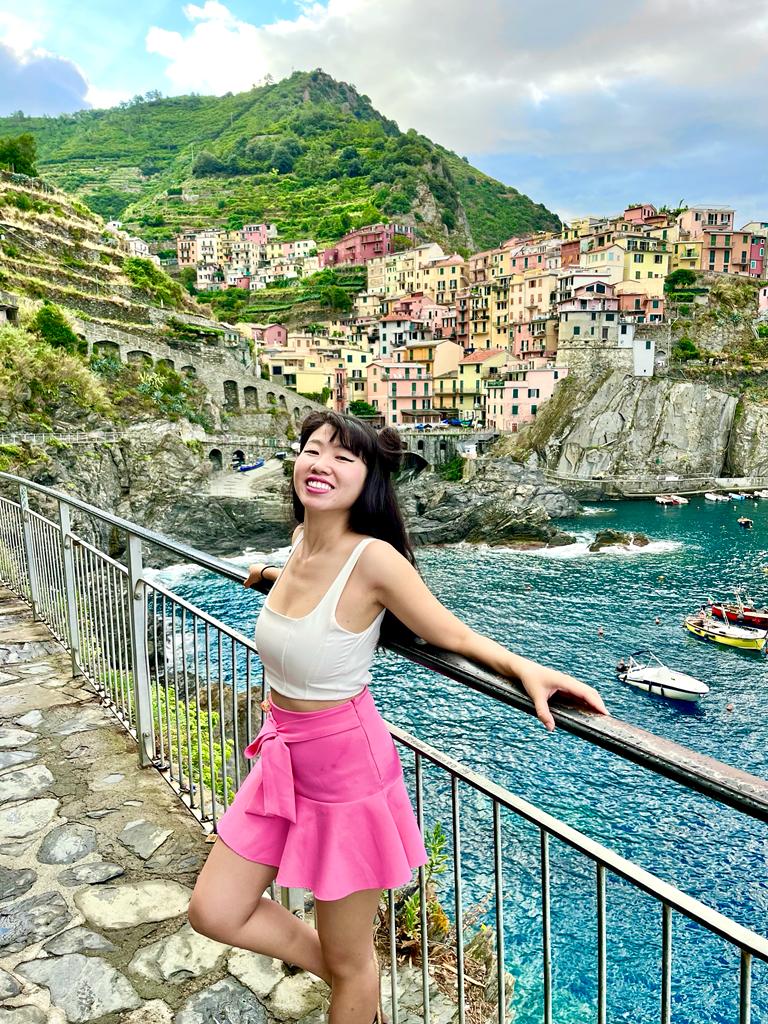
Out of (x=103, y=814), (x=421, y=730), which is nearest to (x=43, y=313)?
(x=421, y=730)

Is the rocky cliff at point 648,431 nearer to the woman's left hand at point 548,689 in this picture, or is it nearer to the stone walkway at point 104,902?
the stone walkway at point 104,902

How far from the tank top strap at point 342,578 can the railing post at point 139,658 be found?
2075 millimetres

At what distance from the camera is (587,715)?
5.07ft

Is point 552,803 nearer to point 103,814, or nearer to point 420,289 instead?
point 103,814

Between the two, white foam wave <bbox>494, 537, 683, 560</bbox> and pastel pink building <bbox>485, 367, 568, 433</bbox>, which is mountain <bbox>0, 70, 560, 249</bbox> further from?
white foam wave <bbox>494, 537, 683, 560</bbox>

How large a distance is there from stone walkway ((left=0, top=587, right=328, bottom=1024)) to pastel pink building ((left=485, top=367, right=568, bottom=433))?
55718mm

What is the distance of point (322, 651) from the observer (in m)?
1.88

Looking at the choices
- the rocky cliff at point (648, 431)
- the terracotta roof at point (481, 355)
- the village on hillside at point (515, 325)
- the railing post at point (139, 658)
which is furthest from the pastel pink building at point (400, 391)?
the railing post at point (139, 658)

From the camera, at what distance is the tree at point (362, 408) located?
5853cm

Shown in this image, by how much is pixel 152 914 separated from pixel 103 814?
0.81 meters

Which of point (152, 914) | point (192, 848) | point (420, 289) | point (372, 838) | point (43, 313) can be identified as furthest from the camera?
point (420, 289)

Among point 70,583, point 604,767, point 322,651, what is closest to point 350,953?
point 322,651

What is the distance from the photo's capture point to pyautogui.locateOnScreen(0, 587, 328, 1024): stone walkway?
244cm

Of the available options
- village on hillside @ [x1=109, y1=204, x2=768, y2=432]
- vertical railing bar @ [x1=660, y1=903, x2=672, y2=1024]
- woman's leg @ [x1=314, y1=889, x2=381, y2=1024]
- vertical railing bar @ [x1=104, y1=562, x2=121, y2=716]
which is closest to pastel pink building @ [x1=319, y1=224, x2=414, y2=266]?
village on hillside @ [x1=109, y1=204, x2=768, y2=432]
